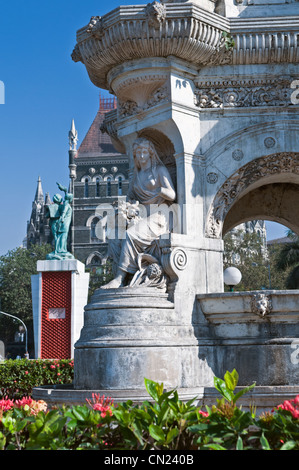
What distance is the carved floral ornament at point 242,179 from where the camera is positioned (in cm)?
812

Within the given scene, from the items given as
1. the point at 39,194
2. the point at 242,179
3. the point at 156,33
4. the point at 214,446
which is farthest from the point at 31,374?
the point at 39,194

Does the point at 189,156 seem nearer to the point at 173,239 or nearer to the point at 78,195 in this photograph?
the point at 173,239

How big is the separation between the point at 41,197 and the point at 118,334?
8841 centimetres

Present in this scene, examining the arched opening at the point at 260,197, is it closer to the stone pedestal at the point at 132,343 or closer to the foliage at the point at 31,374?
the stone pedestal at the point at 132,343

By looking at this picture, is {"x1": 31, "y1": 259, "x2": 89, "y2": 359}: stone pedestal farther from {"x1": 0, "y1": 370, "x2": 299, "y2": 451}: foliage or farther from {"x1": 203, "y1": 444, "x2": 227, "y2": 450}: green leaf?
{"x1": 203, "y1": 444, "x2": 227, "y2": 450}: green leaf

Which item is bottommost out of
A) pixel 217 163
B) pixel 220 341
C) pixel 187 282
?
pixel 220 341

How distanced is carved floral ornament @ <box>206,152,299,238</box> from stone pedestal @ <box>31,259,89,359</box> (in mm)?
13762

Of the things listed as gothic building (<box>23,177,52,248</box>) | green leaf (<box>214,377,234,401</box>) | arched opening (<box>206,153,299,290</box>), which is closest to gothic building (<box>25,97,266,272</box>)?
gothic building (<box>23,177,52,248</box>)

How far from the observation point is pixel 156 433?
3197 millimetres

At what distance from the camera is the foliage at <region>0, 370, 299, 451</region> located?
10.5ft

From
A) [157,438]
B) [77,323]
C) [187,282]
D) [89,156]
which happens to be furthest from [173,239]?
[89,156]

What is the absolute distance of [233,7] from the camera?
8.62m

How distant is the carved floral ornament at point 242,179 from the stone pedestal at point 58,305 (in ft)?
45.2
